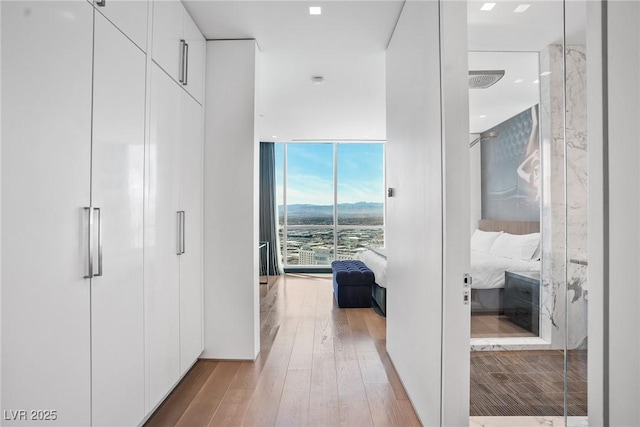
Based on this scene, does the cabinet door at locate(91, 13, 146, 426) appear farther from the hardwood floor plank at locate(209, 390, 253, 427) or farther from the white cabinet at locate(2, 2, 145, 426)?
the hardwood floor plank at locate(209, 390, 253, 427)

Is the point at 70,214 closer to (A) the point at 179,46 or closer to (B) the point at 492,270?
(A) the point at 179,46

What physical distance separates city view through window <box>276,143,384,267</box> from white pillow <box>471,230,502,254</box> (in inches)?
170

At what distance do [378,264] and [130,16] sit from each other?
3760mm

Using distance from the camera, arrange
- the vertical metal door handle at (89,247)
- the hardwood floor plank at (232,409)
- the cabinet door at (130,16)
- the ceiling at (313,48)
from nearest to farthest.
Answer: the vertical metal door handle at (89,247) < the cabinet door at (130,16) < the hardwood floor plank at (232,409) < the ceiling at (313,48)

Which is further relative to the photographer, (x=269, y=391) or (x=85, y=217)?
(x=269, y=391)

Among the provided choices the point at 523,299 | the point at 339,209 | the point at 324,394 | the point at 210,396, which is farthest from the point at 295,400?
the point at 339,209

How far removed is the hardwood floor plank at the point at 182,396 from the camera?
6.76 ft

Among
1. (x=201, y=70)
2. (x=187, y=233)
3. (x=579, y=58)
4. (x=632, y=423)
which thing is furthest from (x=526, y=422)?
(x=201, y=70)

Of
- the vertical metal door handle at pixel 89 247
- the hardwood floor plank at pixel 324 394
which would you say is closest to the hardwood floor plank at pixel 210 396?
the hardwood floor plank at pixel 324 394

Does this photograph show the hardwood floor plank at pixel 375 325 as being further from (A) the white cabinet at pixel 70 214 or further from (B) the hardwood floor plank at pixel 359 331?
(A) the white cabinet at pixel 70 214

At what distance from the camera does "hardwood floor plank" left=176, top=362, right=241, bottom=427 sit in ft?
6.78

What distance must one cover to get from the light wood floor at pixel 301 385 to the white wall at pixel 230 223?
247mm

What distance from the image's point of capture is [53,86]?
130 cm

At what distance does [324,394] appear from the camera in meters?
2.38
